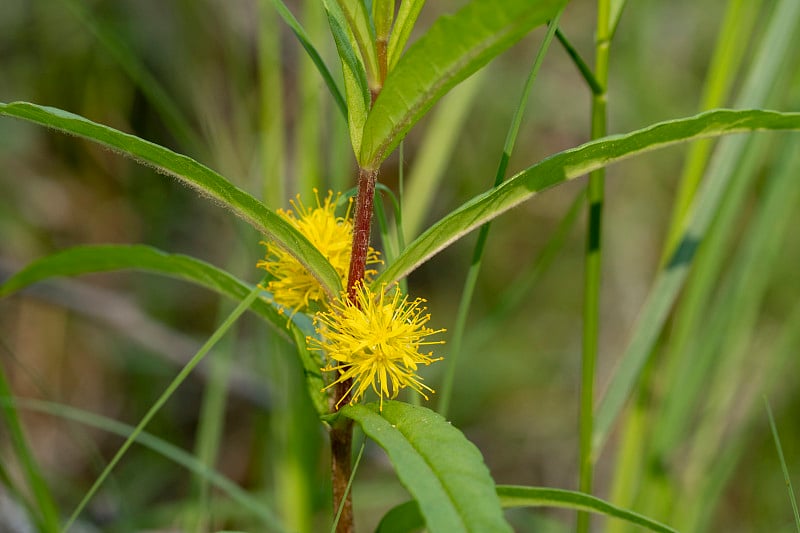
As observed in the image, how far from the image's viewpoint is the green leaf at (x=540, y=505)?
1.80 ft

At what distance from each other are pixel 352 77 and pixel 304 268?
0.52 ft

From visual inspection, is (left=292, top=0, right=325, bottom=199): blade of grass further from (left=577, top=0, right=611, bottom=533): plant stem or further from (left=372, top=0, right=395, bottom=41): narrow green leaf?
(left=372, top=0, right=395, bottom=41): narrow green leaf

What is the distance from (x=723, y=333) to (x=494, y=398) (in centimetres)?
134

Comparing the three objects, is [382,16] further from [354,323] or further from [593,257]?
[593,257]

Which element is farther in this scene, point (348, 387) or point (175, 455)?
point (175, 455)

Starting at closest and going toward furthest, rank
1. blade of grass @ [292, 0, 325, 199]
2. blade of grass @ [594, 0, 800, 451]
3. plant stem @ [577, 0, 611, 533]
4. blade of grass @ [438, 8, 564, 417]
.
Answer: blade of grass @ [438, 8, 564, 417], plant stem @ [577, 0, 611, 533], blade of grass @ [594, 0, 800, 451], blade of grass @ [292, 0, 325, 199]

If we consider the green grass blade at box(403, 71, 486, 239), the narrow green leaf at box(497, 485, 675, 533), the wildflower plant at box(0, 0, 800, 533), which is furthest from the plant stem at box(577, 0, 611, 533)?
the green grass blade at box(403, 71, 486, 239)

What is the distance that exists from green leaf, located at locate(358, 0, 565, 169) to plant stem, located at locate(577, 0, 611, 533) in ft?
0.99

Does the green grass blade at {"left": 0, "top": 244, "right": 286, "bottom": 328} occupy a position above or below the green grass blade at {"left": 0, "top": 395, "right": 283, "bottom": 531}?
above

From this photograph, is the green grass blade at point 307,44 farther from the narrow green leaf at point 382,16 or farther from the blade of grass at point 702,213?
the blade of grass at point 702,213

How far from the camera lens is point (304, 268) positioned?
2.12ft

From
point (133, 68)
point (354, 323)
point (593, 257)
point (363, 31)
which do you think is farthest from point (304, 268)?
point (133, 68)

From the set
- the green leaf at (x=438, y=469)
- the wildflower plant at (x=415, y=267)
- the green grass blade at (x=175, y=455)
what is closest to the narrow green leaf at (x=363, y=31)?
the wildflower plant at (x=415, y=267)

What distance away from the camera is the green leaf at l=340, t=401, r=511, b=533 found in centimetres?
46
